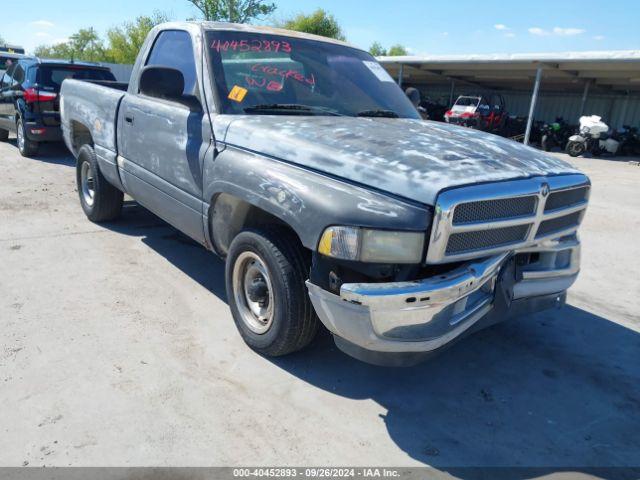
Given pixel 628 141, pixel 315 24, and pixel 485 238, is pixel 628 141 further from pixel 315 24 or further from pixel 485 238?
pixel 315 24

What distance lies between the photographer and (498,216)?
2.54 metres

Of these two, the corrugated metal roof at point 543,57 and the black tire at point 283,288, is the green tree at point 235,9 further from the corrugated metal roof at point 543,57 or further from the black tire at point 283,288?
the black tire at point 283,288

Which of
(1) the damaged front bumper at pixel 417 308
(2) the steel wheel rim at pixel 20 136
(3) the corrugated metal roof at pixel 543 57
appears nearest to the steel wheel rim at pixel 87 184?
(1) the damaged front bumper at pixel 417 308

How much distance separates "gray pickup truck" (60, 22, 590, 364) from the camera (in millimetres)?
2371

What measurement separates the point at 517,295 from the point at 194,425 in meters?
1.91

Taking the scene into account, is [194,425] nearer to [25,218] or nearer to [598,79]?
[25,218]

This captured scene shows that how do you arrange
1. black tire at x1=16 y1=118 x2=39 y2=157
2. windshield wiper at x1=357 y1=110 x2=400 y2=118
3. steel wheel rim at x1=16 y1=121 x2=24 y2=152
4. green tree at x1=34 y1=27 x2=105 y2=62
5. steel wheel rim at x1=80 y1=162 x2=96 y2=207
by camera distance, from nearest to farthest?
1. windshield wiper at x1=357 y1=110 x2=400 y2=118
2. steel wheel rim at x1=80 y1=162 x2=96 y2=207
3. black tire at x1=16 y1=118 x2=39 y2=157
4. steel wheel rim at x1=16 y1=121 x2=24 y2=152
5. green tree at x1=34 y1=27 x2=105 y2=62

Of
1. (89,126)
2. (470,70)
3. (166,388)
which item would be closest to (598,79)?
(470,70)

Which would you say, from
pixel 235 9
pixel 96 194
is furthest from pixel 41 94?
pixel 235 9

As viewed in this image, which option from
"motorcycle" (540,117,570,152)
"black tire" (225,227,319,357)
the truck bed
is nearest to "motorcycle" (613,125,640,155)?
"motorcycle" (540,117,570,152)

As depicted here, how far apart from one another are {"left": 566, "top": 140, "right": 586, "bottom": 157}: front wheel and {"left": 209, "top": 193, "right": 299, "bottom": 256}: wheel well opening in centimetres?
1801

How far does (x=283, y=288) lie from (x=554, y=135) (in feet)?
66.0

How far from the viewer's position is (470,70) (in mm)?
24531

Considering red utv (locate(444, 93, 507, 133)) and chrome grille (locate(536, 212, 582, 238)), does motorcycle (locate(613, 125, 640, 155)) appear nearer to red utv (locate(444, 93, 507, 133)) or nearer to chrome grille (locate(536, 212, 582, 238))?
red utv (locate(444, 93, 507, 133))
